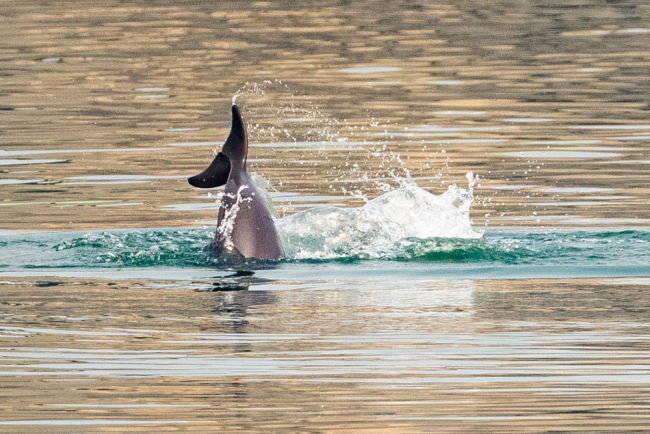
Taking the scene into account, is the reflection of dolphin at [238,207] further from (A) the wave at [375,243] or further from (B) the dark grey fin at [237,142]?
(A) the wave at [375,243]

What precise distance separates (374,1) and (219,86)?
1444cm

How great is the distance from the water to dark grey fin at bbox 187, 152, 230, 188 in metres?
0.77

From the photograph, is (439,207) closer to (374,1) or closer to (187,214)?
(187,214)

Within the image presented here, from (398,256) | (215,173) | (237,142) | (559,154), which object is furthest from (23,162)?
(398,256)

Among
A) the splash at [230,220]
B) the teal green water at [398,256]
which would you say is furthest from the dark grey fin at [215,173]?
the teal green water at [398,256]

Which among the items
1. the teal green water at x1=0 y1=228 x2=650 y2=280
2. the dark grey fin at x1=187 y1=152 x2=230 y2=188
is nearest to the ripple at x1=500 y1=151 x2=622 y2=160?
the teal green water at x1=0 y1=228 x2=650 y2=280

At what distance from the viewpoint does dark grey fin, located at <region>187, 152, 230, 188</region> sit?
15.3 metres

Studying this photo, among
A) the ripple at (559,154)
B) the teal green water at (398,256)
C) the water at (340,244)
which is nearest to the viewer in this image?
the water at (340,244)

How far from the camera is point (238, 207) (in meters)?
15.1

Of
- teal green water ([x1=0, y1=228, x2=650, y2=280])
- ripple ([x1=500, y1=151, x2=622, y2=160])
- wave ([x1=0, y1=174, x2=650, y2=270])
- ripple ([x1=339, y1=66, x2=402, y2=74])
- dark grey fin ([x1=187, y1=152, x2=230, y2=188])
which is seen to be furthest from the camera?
ripple ([x1=339, y1=66, x2=402, y2=74])

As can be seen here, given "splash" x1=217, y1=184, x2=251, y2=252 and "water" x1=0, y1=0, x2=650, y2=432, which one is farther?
"splash" x1=217, y1=184, x2=251, y2=252

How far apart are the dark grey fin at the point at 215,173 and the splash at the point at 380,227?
3.29ft

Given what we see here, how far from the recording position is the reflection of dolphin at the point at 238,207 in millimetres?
15148

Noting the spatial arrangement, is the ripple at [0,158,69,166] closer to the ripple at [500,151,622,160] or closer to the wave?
the wave
